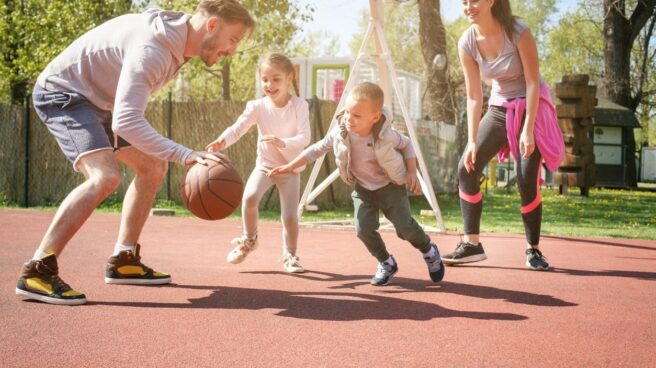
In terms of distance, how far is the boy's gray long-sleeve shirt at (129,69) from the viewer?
407 centimetres

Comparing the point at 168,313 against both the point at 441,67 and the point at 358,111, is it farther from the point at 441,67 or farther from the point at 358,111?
the point at 441,67

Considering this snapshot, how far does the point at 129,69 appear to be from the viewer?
4094 millimetres

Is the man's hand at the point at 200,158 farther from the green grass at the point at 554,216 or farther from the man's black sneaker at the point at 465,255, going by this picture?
the green grass at the point at 554,216

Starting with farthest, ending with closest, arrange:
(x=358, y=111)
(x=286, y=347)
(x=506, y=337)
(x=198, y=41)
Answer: (x=358, y=111), (x=198, y=41), (x=506, y=337), (x=286, y=347)

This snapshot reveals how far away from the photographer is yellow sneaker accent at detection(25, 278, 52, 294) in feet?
13.5

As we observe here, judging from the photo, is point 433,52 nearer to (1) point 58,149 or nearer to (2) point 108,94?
(1) point 58,149

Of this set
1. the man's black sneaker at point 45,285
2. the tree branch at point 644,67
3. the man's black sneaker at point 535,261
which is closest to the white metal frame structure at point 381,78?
the man's black sneaker at point 535,261

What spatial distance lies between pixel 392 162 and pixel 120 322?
2029 millimetres

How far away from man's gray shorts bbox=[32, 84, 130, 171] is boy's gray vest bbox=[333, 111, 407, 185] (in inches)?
56.9

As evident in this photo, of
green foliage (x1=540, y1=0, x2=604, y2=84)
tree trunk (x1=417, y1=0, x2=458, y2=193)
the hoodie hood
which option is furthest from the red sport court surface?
green foliage (x1=540, y1=0, x2=604, y2=84)

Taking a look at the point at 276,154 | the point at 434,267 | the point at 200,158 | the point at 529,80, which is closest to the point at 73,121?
the point at 200,158

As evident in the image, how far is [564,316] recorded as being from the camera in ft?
13.2

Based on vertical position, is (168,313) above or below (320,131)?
below

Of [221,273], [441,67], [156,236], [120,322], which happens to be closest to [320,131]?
[156,236]
